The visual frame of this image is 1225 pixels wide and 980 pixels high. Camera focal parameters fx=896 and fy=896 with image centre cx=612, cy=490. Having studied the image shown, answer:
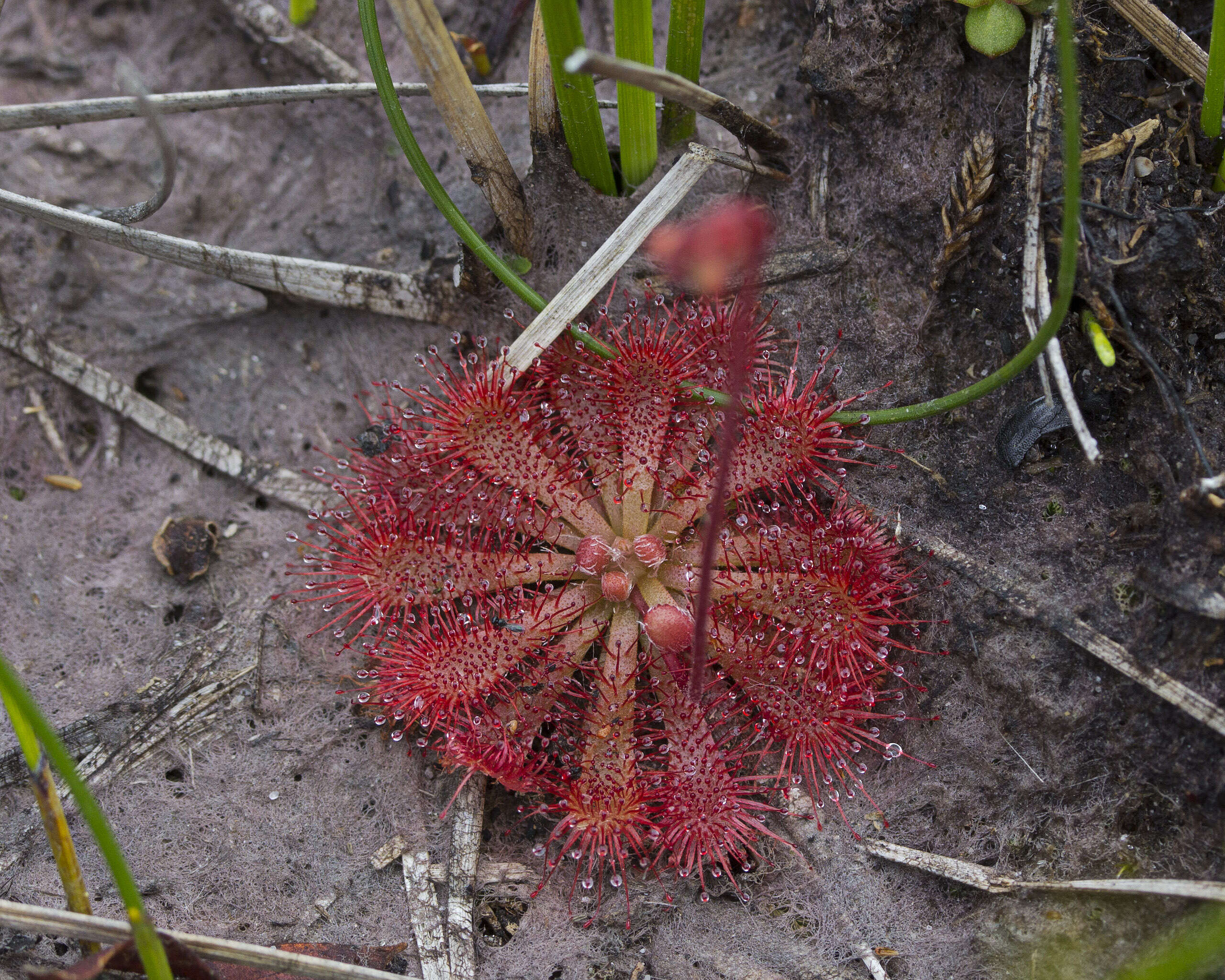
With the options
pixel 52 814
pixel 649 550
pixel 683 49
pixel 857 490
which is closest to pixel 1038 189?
pixel 857 490

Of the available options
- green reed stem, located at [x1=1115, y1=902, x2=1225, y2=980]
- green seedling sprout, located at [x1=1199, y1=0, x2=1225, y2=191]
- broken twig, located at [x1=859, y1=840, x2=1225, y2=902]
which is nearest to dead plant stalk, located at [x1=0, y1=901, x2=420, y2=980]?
broken twig, located at [x1=859, y1=840, x2=1225, y2=902]

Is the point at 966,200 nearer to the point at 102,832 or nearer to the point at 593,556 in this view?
the point at 593,556

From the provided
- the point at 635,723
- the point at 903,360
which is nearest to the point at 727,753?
the point at 635,723

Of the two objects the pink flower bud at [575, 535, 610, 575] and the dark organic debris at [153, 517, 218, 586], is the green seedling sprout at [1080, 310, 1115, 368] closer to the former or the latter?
the pink flower bud at [575, 535, 610, 575]

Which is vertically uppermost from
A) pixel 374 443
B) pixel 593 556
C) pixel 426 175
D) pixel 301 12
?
pixel 301 12

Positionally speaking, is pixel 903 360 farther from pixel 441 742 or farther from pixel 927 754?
pixel 441 742

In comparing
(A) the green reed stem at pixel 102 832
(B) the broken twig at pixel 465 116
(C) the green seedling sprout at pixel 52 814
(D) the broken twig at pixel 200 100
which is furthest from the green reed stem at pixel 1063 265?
(C) the green seedling sprout at pixel 52 814

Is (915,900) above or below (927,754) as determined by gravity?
below
